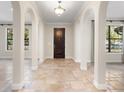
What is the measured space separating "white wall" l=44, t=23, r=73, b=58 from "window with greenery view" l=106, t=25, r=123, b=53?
280 centimetres

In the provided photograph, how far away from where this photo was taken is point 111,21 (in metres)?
11.8

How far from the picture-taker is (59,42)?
13773 mm

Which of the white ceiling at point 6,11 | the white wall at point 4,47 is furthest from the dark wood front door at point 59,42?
the white ceiling at point 6,11

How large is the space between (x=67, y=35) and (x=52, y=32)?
3.69 ft

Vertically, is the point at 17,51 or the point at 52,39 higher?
the point at 52,39

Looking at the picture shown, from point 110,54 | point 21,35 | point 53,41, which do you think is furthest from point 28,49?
point 21,35

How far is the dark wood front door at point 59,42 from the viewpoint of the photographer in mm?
13727

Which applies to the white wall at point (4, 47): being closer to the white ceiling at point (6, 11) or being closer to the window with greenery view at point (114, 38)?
the white ceiling at point (6, 11)

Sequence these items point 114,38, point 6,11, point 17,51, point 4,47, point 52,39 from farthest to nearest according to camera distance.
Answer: point 4,47
point 52,39
point 114,38
point 6,11
point 17,51

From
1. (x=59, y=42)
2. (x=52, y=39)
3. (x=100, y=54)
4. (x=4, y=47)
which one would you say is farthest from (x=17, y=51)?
(x=4, y=47)

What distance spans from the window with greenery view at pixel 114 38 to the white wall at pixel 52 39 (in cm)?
280

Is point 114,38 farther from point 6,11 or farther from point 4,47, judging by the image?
point 4,47

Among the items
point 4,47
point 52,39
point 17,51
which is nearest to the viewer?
point 17,51

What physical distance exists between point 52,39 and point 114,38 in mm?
4403
